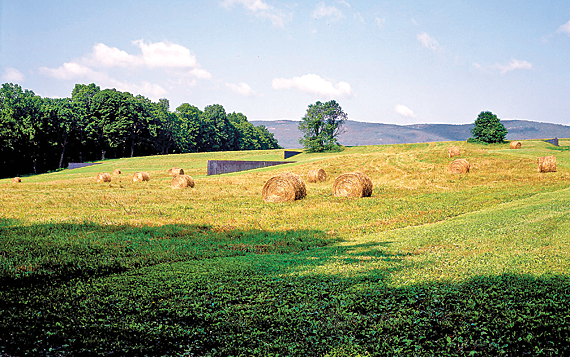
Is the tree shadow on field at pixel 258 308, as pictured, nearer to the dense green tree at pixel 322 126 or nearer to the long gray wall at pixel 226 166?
the long gray wall at pixel 226 166

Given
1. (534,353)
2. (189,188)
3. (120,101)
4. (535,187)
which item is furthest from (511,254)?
(120,101)

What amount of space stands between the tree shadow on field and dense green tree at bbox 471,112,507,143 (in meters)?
60.0

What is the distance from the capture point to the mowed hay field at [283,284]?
15.3 ft

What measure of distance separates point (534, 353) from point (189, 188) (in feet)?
84.9

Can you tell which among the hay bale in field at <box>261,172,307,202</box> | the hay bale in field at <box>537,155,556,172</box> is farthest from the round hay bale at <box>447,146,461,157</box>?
the hay bale in field at <box>261,172,307,202</box>

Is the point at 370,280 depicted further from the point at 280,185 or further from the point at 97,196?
the point at 97,196

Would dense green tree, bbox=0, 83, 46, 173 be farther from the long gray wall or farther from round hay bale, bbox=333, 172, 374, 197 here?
round hay bale, bbox=333, 172, 374, 197

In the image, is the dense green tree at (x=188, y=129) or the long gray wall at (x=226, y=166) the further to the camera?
the dense green tree at (x=188, y=129)

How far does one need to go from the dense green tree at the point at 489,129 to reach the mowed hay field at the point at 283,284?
50.3 m

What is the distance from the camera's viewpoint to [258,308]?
18.8 ft

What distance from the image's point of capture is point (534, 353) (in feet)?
13.9

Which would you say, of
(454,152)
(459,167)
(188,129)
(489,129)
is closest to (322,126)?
(489,129)

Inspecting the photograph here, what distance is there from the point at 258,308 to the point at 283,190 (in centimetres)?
1589

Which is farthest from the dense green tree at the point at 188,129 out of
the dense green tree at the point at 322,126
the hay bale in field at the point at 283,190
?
the hay bale in field at the point at 283,190
